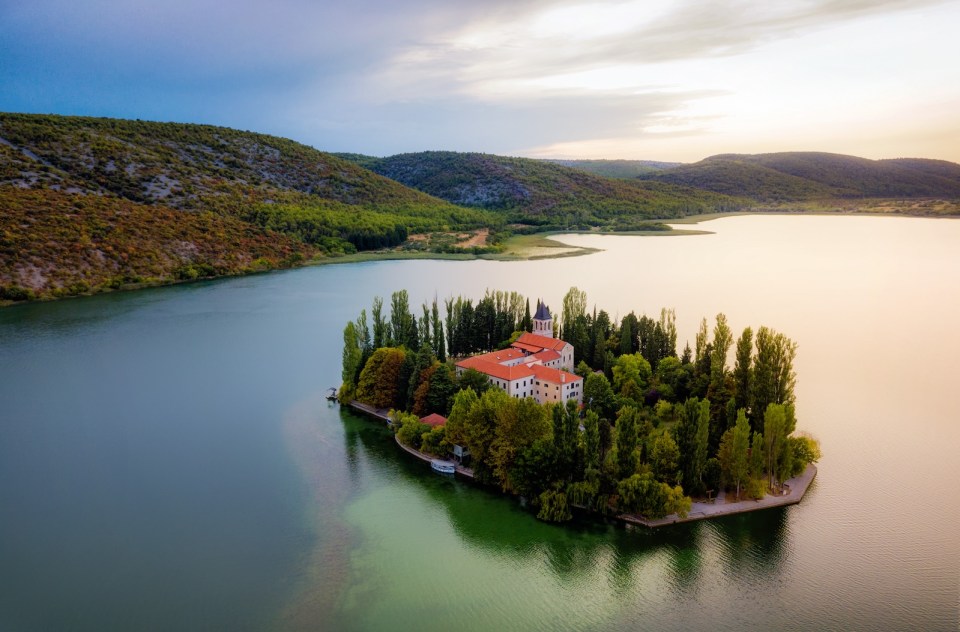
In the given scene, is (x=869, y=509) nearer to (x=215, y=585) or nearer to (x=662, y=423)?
(x=662, y=423)

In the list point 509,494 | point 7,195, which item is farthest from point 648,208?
point 509,494

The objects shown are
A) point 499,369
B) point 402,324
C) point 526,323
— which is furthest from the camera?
point 526,323

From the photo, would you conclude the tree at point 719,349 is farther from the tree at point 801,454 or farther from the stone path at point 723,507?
the stone path at point 723,507

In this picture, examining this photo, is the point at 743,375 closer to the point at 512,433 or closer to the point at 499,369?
the point at 512,433

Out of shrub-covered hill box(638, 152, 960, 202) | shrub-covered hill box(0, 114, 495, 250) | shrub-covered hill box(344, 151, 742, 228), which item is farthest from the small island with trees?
shrub-covered hill box(638, 152, 960, 202)

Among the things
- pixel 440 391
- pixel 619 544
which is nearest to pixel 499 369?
pixel 440 391

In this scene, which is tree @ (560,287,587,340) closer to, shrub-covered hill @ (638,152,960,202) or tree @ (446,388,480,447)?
tree @ (446,388,480,447)
